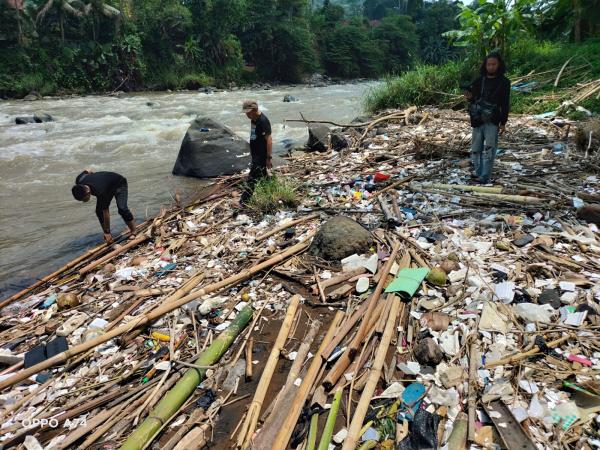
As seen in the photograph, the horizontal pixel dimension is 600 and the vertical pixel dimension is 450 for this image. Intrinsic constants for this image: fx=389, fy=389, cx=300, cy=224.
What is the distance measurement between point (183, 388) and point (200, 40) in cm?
3733

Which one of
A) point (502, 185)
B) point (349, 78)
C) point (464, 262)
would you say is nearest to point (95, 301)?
point (464, 262)

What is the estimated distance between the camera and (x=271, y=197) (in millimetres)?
5250

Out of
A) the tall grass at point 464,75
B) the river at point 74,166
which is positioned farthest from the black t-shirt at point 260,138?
the tall grass at point 464,75

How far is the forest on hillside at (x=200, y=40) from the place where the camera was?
41.8 ft

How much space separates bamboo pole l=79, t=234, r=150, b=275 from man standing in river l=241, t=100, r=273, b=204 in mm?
1473

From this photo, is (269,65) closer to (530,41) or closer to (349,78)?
(349,78)

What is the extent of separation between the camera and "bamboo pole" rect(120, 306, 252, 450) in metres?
2.23

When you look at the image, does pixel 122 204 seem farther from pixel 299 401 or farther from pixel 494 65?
pixel 494 65

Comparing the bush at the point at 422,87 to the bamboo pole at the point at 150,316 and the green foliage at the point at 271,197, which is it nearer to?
the green foliage at the point at 271,197

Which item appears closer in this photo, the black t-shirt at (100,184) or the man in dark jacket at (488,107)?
the man in dark jacket at (488,107)

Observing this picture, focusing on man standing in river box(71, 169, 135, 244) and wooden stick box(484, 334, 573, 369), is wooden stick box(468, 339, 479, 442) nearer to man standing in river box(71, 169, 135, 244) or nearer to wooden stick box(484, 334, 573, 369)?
wooden stick box(484, 334, 573, 369)

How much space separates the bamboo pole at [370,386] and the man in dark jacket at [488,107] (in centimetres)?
294

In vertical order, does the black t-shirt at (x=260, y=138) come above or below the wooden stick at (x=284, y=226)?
above

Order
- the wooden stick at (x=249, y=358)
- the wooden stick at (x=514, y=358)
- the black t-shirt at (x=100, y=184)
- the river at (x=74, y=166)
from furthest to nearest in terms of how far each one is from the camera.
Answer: the river at (x=74, y=166)
the black t-shirt at (x=100, y=184)
the wooden stick at (x=249, y=358)
the wooden stick at (x=514, y=358)
